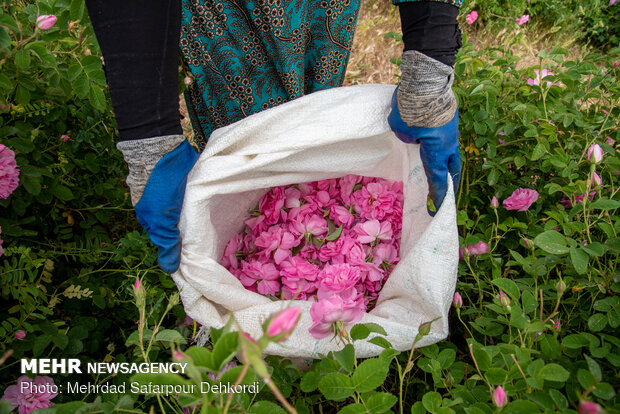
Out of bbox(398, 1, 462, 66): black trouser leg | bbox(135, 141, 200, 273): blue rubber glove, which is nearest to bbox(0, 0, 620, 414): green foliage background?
bbox(135, 141, 200, 273): blue rubber glove

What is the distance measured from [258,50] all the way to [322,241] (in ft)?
1.95

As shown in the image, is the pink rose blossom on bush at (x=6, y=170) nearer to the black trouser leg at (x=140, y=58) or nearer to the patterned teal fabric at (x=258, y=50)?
the black trouser leg at (x=140, y=58)

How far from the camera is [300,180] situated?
1.14 meters

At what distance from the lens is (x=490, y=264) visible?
1.08 m

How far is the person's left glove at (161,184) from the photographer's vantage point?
35.9 inches

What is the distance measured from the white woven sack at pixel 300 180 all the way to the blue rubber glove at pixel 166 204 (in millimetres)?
26

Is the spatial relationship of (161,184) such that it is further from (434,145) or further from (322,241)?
(434,145)

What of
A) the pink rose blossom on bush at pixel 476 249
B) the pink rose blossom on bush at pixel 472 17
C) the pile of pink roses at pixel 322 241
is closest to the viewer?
the pink rose blossom on bush at pixel 476 249

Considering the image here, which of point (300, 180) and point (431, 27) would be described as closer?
point (431, 27)

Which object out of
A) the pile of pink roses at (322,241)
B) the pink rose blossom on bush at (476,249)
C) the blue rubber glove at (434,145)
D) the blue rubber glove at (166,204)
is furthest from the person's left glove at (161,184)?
the pink rose blossom on bush at (476,249)

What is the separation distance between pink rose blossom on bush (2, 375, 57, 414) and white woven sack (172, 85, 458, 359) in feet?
1.06

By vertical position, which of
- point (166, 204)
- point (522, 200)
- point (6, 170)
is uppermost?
point (6, 170)

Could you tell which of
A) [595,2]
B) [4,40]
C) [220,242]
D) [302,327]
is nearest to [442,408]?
[302,327]

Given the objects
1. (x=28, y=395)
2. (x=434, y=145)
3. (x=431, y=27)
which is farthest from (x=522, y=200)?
(x=28, y=395)
